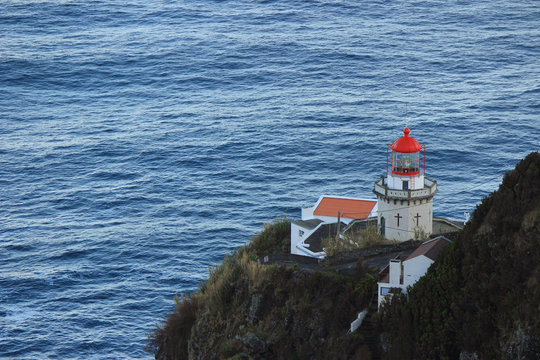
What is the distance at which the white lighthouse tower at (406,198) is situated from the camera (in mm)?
48531

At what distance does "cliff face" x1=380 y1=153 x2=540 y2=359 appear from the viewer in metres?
31.5

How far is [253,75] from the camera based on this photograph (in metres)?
143

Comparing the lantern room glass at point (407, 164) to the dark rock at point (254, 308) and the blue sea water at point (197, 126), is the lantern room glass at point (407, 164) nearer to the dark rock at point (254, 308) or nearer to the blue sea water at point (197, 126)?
the dark rock at point (254, 308)

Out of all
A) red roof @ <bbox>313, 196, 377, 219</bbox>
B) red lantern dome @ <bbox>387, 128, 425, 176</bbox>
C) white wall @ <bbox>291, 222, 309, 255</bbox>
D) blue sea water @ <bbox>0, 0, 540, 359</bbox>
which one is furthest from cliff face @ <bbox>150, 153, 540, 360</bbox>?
blue sea water @ <bbox>0, 0, 540, 359</bbox>

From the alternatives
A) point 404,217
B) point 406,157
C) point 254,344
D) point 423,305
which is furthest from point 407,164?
point 254,344

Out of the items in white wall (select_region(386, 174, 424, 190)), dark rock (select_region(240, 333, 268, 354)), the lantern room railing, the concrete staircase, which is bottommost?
dark rock (select_region(240, 333, 268, 354))

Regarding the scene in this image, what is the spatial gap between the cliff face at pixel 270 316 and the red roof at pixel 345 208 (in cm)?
1144

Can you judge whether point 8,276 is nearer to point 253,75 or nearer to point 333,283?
point 333,283

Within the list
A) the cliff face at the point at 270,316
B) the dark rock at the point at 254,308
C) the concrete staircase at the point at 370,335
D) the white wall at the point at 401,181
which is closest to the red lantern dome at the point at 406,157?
the white wall at the point at 401,181

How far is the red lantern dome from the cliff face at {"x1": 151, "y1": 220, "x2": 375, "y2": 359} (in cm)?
911

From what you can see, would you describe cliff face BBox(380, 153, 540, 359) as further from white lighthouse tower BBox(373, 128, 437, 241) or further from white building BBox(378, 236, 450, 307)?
white lighthouse tower BBox(373, 128, 437, 241)

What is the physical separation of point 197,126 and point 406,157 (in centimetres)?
7146

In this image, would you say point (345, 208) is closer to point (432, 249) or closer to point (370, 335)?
point (432, 249)

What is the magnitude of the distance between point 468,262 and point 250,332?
11788 millimetres
